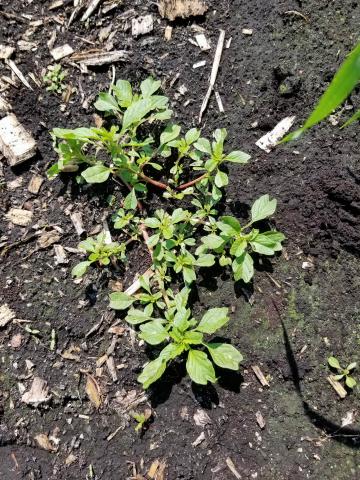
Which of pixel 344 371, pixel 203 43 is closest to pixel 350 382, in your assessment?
pixel 344 371

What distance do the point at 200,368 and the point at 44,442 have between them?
838mm

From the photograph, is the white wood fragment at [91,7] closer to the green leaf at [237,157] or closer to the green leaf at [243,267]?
the green leaf at [237,157]

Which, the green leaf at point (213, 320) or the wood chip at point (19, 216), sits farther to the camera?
the wood chip at point (19, 216)

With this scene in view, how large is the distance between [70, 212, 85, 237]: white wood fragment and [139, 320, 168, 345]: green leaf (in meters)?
0.60

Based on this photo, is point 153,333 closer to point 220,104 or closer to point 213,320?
point 213,320

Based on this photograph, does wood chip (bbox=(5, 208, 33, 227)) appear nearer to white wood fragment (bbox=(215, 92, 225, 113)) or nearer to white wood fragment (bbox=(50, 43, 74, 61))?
white wood fragment (bbox=(50, 43, 74, 61))

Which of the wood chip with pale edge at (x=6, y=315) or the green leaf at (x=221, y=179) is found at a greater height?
→ the green leaf at (x=221, y=179)

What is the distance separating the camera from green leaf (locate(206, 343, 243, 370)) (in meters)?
2.13

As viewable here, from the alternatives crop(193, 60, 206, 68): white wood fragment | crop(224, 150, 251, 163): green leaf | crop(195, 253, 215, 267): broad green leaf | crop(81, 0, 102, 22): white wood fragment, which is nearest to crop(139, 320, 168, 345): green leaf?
crop(195, 253, 215, 267): broad green leaf

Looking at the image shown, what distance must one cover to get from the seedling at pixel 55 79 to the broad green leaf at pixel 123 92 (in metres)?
0.36

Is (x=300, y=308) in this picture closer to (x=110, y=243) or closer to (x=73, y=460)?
(x=110, y=243)

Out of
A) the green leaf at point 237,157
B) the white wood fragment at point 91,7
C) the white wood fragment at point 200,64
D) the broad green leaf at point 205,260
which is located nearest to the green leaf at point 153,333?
the broad green leaf at point 205,260

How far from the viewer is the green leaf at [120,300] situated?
2273 mm

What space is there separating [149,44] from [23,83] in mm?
689
